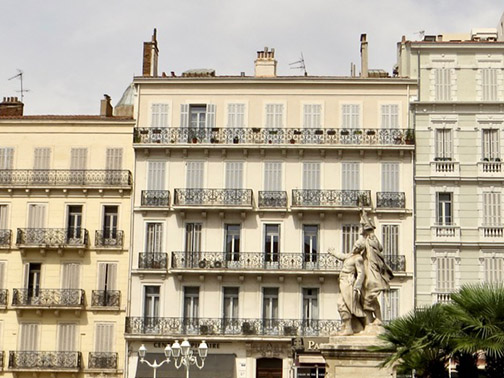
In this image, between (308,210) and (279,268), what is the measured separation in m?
3.04

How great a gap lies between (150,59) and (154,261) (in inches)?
425

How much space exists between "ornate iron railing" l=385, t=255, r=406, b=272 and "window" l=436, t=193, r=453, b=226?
8.14ft

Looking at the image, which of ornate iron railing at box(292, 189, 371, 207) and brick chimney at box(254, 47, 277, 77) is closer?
ornate iron railing at box(292, 189, 371, 207)

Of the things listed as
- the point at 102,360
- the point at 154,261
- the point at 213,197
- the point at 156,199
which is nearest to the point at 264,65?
the point at 213,197

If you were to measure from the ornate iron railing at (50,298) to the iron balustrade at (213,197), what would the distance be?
6.49 metres

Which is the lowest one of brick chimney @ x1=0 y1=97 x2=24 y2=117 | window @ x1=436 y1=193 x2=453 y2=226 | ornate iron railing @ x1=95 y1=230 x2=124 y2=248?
ornate iron railing @ x1=95 y1=230 x2=124 y2=248

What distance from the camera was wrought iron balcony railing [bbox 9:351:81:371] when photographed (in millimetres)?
49062

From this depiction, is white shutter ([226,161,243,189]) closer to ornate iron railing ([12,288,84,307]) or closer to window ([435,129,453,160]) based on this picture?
ornate iron railing ([12,288,84,307])

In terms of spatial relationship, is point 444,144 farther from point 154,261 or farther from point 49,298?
point 49,298

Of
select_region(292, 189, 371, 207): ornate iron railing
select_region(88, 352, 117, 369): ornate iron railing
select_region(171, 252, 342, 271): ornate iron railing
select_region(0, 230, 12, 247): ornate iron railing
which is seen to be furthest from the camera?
select_region(0, 230, 12, 247): ornate iron railing

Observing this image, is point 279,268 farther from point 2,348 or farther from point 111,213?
point 2,348

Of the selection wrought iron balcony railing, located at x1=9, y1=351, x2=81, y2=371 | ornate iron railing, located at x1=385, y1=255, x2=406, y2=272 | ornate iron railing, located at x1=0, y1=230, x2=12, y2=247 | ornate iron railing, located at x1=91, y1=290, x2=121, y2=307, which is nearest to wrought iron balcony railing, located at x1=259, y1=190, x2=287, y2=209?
ornate iron railing, located at x1=385, y1=255, x2=406, y2=272

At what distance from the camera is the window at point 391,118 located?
50531 millimetres

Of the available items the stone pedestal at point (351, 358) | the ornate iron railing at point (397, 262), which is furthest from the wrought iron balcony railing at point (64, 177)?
the stone pedestal at point (351, 358)
